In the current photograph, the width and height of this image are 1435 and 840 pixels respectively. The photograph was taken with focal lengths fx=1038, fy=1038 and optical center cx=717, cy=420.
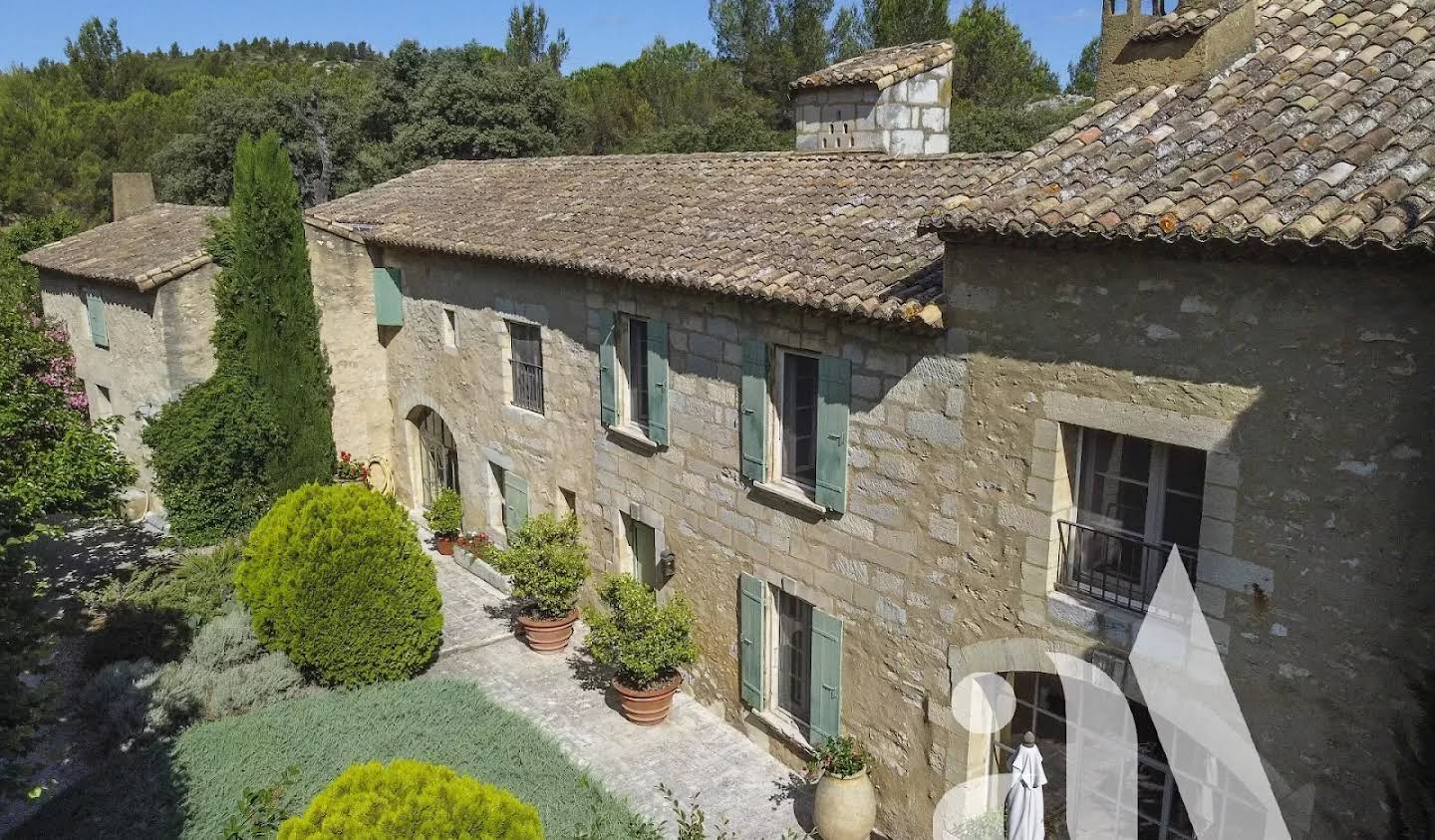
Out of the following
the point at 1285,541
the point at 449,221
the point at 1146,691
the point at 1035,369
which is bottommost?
the point at 1146,691

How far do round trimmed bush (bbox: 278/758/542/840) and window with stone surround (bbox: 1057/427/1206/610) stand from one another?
408 cm

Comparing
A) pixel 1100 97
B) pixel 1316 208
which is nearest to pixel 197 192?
pixel 1100 97

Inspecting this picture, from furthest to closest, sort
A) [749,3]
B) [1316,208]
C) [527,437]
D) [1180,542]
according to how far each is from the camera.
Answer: [749,3] < [527,437] < [1180,542] < [1316,208]

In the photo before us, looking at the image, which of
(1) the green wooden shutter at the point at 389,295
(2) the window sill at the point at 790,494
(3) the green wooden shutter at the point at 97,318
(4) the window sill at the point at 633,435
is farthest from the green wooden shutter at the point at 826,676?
(3) the green wooden shutter at the point at 97,318

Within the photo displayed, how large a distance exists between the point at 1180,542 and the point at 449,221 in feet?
37.3

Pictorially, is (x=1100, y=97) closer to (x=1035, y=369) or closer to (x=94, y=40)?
(x=1035, y=369)

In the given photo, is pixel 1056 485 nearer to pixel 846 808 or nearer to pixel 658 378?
pixel 846 808

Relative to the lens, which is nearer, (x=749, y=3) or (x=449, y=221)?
(x=449, y=221)

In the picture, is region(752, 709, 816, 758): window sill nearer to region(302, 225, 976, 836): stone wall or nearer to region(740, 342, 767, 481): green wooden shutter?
region(302, 225, 976, 836): stone wall

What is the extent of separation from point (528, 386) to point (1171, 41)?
29.1 ft

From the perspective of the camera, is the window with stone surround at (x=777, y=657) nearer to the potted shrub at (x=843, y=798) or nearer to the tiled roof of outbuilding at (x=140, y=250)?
the potted shrub at (x=843, y=798)

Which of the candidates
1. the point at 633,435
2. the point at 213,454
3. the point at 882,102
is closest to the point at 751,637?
the point at 633,435

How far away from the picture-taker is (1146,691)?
6.80 meters

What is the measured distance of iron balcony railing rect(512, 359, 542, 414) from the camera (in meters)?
13.5
